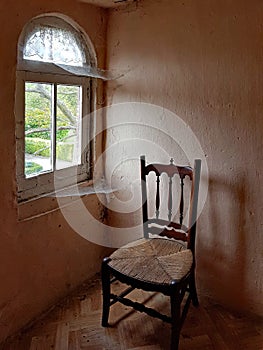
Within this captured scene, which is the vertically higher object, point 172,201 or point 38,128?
point 38,128

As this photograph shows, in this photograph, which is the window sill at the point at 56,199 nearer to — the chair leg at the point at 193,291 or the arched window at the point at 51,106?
the arched window at the point at 51,106

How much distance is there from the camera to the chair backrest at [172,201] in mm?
1988

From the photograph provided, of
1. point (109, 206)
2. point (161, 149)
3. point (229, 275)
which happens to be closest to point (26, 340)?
point (109, 206)

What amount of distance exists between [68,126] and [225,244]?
1.18 m

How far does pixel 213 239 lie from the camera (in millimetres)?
2100

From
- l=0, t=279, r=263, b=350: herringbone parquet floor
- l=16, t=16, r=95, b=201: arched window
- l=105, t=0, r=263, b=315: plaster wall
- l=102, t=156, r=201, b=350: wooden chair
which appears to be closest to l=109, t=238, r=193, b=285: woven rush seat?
l=102, t=156, r=201, b=350: wooden chair

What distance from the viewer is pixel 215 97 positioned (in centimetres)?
197

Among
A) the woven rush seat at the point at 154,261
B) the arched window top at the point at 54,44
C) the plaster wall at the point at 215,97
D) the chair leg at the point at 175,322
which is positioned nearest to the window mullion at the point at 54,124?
the arched window top at the point at 54,44

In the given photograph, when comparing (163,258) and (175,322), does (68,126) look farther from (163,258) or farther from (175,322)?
(175,322)

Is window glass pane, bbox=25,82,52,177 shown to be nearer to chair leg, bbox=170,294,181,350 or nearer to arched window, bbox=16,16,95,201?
arched window, bbox=16,16,95,201

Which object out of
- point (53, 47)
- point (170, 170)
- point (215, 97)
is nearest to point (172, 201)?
point (170, 170)

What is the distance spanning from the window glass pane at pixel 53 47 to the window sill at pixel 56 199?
2.48 ft

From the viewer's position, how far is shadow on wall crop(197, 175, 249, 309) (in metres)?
1.99

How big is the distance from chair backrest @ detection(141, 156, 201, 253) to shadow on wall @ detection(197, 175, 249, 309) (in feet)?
0.45
